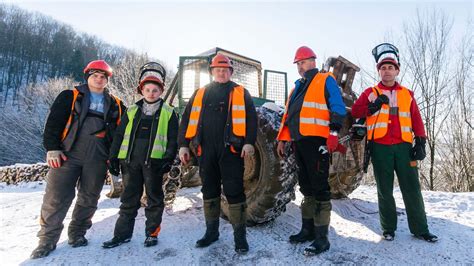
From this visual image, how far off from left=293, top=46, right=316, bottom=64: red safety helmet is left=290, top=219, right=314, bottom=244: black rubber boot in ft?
5.66

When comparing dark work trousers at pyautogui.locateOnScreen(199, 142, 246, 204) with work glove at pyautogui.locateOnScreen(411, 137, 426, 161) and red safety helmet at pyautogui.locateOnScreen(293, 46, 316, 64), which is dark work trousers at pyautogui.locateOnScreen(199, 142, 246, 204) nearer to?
red safety helmet at pyautogui.locateOnScreen(293, 46, 316, 64)

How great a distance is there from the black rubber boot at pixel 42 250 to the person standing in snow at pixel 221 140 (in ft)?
4.82

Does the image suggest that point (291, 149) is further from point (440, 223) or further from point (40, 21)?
point (40, 21)

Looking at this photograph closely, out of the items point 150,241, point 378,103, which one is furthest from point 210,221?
point 378,103

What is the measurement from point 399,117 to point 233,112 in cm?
177

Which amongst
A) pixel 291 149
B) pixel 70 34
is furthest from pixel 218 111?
pixel 70 34

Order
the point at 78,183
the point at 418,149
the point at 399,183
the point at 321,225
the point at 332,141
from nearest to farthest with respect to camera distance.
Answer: the point at 332,141 < the point at 321,225 < the point at 418,149 < the point at 399,183 < the point at 78,183

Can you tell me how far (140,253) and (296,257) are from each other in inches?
60.5

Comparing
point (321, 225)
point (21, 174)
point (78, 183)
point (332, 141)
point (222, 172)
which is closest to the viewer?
point (332, 141)

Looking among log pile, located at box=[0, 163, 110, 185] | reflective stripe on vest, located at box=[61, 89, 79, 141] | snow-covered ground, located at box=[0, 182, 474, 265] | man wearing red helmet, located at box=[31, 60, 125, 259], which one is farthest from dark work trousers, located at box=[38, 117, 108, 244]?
log pile, located at box=[0, 163, 110, 185]

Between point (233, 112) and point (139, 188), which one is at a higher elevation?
point (233, 112)

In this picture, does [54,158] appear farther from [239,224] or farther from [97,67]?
[239,224]

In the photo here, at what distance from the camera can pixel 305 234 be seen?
3.34 metres

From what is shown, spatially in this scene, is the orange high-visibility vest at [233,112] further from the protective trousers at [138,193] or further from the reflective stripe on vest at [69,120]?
the reflective stripe on vest at [69,120]
